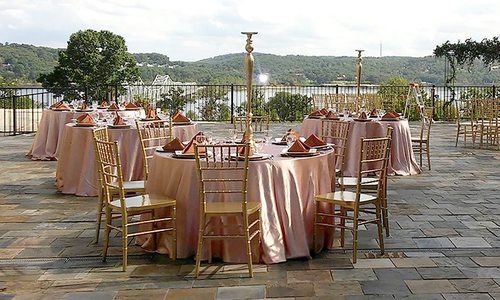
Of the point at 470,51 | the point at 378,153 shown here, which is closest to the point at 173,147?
the point at 378,153

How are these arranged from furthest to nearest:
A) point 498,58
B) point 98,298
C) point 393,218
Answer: point 498,58, point 393,218, point 98,298

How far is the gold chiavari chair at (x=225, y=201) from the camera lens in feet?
13.9

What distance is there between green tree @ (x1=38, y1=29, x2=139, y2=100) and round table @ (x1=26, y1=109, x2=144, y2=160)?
1146cm

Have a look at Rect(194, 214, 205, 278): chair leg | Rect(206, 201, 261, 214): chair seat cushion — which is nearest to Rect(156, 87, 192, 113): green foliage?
Rect(206, 201, 261, 214): chair seat cushion

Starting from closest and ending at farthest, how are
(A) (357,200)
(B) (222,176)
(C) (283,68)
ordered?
1. (B) (222,176)
2. (A) (357,200)
3. (C) (283,68)

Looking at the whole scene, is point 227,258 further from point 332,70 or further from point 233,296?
point 332,70

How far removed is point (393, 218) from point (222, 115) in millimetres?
11749

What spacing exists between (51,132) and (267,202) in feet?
20.8

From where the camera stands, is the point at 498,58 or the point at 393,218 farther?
the point at 498,58

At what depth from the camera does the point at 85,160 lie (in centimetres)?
727

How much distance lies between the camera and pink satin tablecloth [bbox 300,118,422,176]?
8.38 meters

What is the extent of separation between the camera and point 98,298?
391 centimetres

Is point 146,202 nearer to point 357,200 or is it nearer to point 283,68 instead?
point 357,200

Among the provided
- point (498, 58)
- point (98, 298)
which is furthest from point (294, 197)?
point (498, 58)
